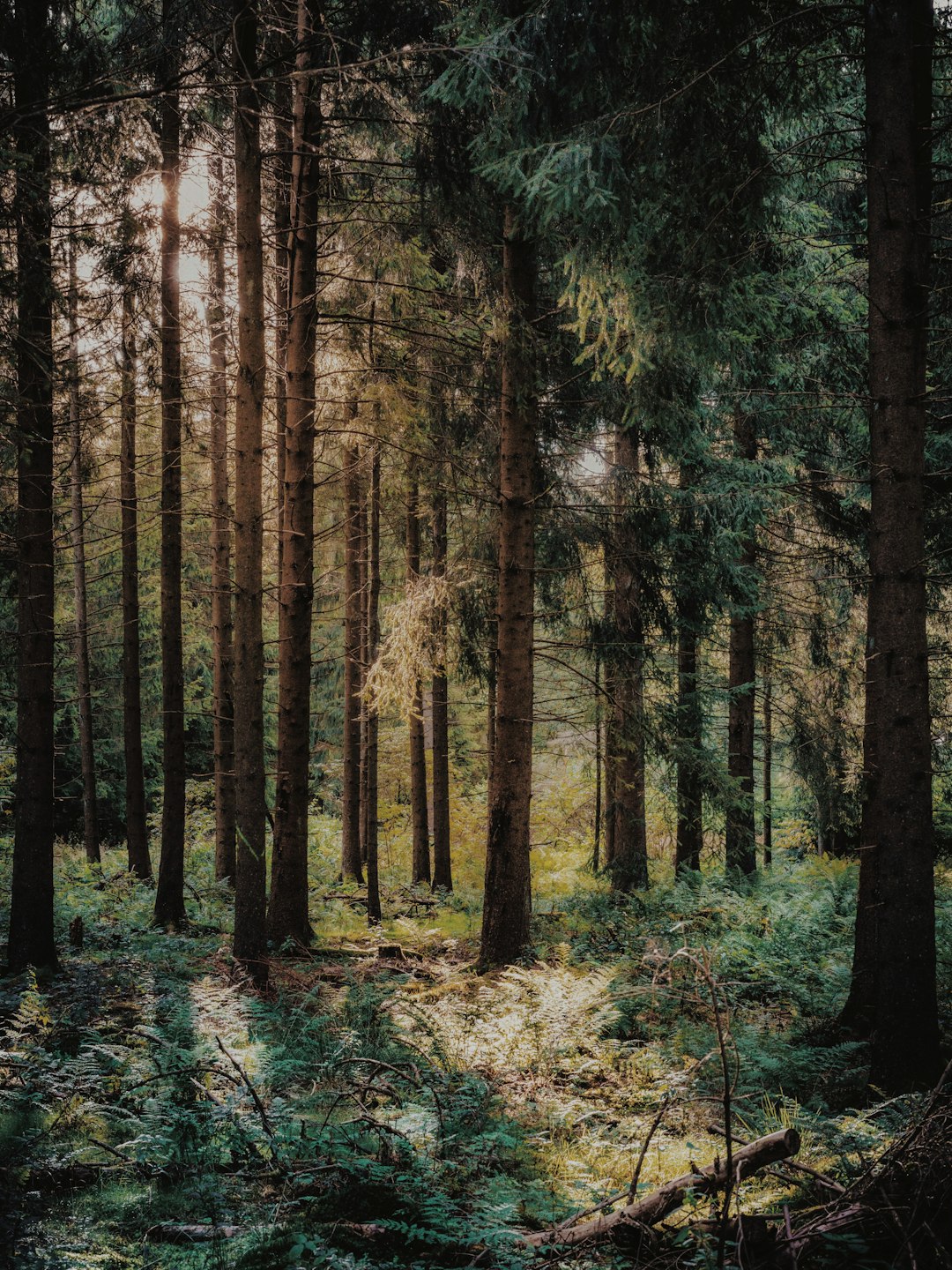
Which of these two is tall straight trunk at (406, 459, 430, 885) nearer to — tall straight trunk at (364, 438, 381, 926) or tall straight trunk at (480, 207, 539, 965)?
tall straight trunk at (364, 438, 381, 926)

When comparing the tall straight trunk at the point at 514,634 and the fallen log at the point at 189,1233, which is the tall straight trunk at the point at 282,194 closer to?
the tall straight trunk at the point at 514,634

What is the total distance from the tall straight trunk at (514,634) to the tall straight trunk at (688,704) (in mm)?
3508

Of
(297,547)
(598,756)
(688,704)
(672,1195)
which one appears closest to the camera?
(672,1195)

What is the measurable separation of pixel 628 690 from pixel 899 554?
6.67 metres

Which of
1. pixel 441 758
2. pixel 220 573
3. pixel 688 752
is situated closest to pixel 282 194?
pixel 220 573

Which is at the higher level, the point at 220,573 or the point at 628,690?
the point at 220,573

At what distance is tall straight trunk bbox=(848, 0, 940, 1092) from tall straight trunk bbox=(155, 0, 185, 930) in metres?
7.43

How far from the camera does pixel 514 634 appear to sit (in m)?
8.55

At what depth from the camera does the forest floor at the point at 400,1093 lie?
306 centimetres

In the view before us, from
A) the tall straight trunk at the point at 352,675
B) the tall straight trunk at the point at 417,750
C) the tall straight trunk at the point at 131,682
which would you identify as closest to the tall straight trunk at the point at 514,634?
the tall straight trunk at the point at 352,675

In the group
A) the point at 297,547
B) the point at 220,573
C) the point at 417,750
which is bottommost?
the point at 417,750

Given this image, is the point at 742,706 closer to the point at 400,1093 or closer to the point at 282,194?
the point at 282,194

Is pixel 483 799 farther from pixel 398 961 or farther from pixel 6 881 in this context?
pixel 398 961

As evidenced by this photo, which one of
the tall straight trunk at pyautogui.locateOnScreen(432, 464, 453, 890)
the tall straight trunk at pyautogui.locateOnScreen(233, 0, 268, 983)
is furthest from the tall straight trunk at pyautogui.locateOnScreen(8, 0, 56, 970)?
the tall straight trunk at pyautogui.locateOnScreen(432, 464, 453, 890)
